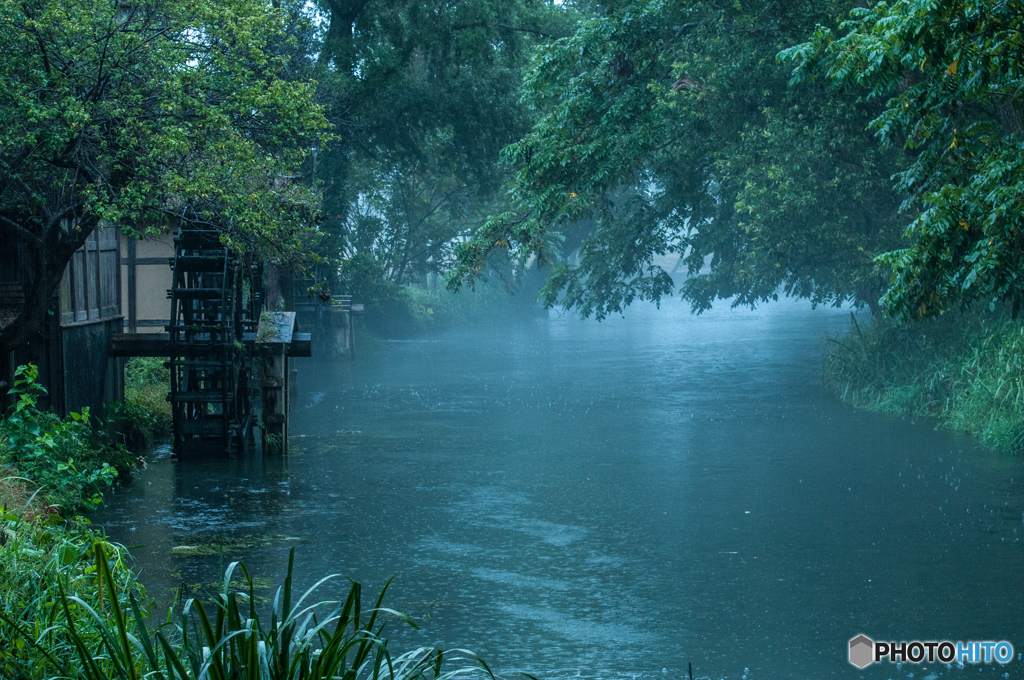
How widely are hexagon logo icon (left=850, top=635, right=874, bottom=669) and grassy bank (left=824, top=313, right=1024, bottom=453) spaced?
935 cm

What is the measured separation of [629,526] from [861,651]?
4421 mm

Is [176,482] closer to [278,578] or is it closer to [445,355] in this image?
[278,578]

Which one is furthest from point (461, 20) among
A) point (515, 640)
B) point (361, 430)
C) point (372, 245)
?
point (515, 640)

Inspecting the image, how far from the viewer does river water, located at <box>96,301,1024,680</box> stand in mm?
8391

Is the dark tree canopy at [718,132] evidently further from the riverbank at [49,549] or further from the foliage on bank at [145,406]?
the riverbank at [49,549]

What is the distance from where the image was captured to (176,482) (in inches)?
574

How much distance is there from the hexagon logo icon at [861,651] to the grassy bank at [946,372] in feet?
30.7

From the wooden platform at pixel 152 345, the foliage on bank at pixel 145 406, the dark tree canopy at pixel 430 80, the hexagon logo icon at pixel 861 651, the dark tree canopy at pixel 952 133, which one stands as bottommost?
the hexagon logo icon at pixel 861 651

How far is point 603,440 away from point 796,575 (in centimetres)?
833

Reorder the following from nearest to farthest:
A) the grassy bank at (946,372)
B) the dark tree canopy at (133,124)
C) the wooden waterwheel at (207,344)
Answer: the dark tree canopy at (133,124) → the wooden waterwheel at (207,344) → the grassy bank at (946,372)

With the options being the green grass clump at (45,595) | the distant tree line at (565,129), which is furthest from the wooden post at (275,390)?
the green grass clump at (45,595)

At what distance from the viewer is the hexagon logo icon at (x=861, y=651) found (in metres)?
7.69

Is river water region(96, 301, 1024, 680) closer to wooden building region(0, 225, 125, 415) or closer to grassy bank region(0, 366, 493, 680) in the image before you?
grassy bank region(0, 366, 493, 680)

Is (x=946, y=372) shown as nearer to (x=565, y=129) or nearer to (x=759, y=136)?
(x=759, y=136)
